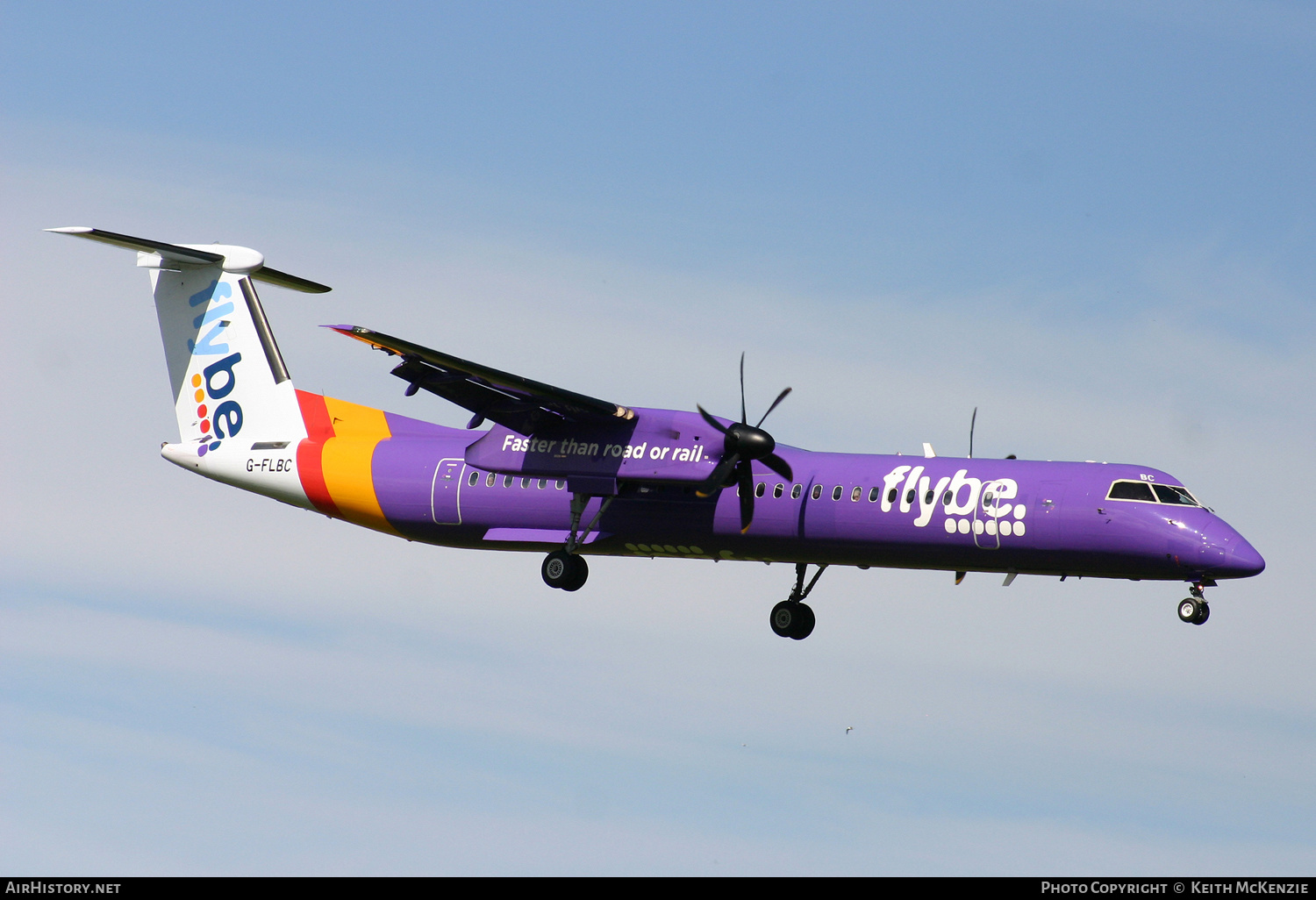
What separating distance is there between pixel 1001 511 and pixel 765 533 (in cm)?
432

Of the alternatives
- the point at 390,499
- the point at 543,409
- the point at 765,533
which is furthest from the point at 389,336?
the point at 765,533

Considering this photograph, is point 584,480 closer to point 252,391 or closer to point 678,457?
point 678,457

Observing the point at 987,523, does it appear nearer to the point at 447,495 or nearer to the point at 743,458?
the point at 743,458

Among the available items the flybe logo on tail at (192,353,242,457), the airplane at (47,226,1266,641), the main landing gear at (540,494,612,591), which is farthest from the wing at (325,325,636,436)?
the flybe logo on tail at (192,353,242,457)

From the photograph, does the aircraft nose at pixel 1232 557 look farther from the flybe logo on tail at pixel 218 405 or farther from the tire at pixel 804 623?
the flybe logo on tail at pixel 218 405

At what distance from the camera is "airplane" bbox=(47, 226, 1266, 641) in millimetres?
25375

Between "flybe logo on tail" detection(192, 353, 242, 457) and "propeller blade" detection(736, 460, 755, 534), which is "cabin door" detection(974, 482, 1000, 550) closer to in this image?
"propeller blade" detection(736, 460, 755, 534)

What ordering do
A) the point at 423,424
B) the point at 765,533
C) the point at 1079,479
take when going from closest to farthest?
the point at 1079,479 < the point at 765,533 < the point at 423,424

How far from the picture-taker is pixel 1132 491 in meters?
25.2

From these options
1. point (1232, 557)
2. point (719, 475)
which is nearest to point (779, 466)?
point (719, 475)

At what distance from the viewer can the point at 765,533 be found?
27.6m

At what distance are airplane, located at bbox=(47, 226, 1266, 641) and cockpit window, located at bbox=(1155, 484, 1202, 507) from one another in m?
0.04

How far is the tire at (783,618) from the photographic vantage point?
29.8 m

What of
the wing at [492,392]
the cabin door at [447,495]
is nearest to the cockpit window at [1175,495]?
the wing at [492,392]
